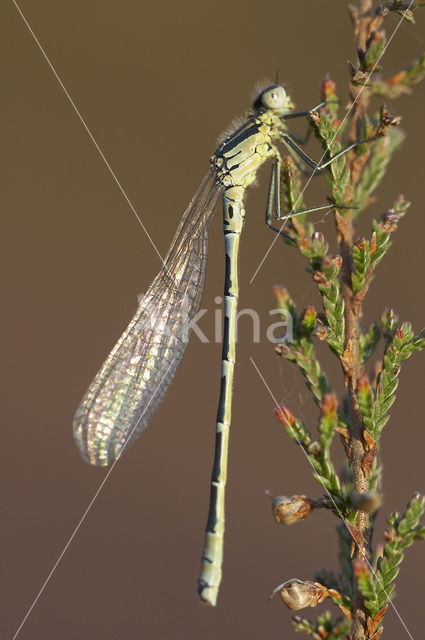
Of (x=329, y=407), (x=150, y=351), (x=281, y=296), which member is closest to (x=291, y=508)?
(x=329, y=407)

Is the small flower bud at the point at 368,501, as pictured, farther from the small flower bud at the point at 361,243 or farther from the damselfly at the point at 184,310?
the damselfly at the point at 184,310

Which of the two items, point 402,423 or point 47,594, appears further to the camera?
point 402,423

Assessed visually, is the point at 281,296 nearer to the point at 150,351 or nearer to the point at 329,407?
the point at 329,407

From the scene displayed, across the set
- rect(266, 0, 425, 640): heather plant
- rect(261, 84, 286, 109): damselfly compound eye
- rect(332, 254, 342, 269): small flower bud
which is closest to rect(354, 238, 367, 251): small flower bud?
rect(266, 0, 425, 640): heather plant

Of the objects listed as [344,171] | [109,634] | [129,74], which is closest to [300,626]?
[344,171]

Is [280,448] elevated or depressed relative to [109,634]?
elevated

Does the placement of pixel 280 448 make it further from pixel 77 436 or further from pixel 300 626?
pixel 300 626

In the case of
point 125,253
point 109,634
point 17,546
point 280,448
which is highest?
point 125,253
